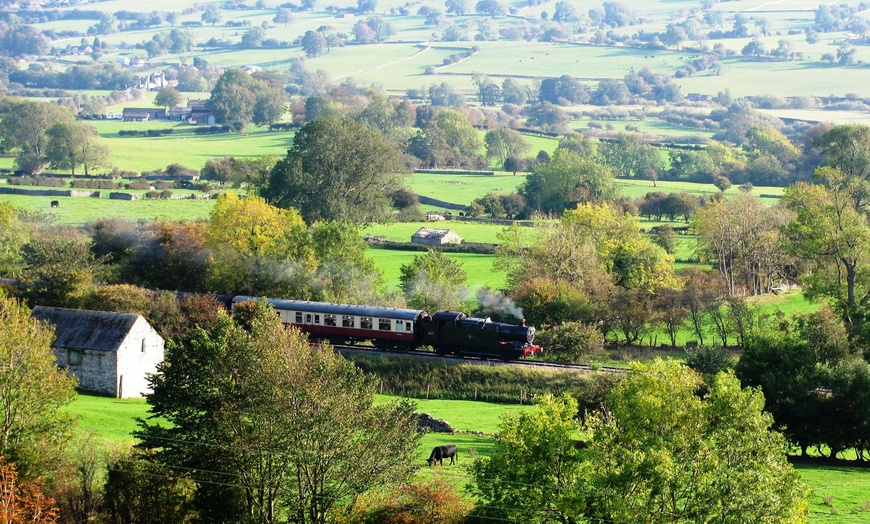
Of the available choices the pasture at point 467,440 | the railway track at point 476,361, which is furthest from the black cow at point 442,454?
the railway track at point 476,361

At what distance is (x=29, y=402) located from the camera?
36.0 meters

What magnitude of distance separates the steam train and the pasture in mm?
3762

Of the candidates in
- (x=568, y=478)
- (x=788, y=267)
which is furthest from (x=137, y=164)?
(x=568, y=478)

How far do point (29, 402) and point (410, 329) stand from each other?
908 inches

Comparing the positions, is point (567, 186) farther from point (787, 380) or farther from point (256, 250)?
Result: point (787, 380)

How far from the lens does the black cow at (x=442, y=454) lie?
38875mm

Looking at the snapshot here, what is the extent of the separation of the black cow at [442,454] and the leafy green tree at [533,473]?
303 inches

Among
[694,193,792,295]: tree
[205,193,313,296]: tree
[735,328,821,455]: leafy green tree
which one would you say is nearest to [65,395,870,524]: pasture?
[735,328,821,455]: leafy green tree

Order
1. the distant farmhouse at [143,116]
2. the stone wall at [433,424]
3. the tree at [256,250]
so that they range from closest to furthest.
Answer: the stone wall at [433,424], the tree at [256,250], the distant farmhouse at [143,116]

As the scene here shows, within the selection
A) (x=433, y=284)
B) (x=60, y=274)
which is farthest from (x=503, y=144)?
(x=60, y=274)

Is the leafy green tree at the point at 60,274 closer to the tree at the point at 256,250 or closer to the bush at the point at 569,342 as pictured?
the tree at the point at 256,250

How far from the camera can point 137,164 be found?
136 m

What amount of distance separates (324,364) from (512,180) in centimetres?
10186

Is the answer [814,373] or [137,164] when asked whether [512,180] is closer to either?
[137,164]
